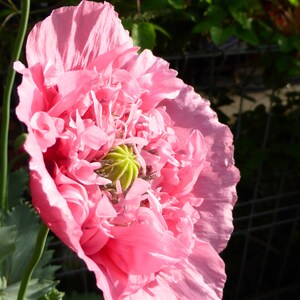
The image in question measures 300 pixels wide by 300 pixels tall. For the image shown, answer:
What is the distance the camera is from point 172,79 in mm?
548

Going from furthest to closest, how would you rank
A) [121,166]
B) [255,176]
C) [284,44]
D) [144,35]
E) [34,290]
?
[255,176] → [284,44] → [144,35] → [34,290] → [121,166]

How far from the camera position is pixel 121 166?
1.61 feet

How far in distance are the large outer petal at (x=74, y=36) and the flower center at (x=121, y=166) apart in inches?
2.8

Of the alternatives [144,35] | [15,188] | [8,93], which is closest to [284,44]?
[144,35]

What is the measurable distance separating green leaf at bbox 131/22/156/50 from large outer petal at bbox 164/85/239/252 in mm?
496

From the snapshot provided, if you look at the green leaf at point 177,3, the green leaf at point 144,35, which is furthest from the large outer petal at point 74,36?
the green leaf at point 177,3

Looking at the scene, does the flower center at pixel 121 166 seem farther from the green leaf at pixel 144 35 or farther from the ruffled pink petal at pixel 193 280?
the green leaf at pixel 144 35

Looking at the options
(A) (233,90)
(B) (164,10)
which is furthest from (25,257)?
(A) (233,90)

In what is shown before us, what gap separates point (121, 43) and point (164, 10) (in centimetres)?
67

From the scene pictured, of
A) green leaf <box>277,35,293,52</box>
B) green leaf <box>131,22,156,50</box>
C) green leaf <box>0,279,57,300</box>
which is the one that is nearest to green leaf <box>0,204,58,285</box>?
green leaf <box>0,279,57,300</box>

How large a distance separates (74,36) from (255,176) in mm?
1214

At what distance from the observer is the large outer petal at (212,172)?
22.3 inches

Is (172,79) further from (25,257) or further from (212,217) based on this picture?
(25,257)

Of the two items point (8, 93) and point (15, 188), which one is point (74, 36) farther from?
→ point (15, 188)
